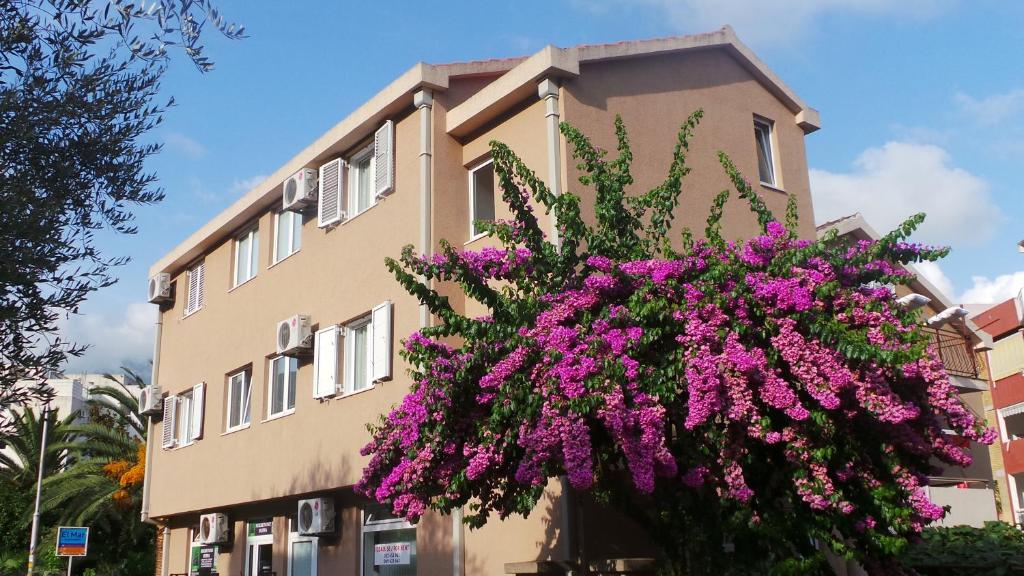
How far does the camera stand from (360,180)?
1647cm

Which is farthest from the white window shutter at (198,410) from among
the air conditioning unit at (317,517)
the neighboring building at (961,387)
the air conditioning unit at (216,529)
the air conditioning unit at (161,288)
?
the neighboring building at (961,387)

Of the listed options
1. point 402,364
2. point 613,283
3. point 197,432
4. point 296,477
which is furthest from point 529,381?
point 197,432

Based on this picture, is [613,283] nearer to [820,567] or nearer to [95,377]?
[820,567]

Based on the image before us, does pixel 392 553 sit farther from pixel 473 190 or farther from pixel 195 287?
pixel 195 287

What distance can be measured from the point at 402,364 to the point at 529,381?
4982 millimetres

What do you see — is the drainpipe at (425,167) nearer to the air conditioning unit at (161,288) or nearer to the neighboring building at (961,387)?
the neighboring building at (961,387)

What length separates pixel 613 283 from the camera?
9.55 m

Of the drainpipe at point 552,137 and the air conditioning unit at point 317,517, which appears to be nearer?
the drainpipe at point 552,137

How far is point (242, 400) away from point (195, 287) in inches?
161

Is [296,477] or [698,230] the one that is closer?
[698,230]

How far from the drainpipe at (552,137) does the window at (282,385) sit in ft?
21.5

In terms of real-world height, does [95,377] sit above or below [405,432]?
above

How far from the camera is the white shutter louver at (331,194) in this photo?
642 inches

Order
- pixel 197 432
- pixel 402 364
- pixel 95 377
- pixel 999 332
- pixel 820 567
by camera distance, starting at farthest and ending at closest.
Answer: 1. pixel 95 377
2. pixel 999 332
3. pixel 197 432
4. pixel 402 364
5. pixel 820 567
